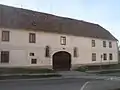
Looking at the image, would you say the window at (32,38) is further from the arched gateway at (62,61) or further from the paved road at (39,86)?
the paved road at (39,86)

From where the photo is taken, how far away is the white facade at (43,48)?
36.8 metres

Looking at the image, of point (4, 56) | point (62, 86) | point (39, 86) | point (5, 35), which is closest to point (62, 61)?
point (4, 56)

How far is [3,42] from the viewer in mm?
35906

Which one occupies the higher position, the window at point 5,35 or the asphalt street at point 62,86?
the window at point 5,35

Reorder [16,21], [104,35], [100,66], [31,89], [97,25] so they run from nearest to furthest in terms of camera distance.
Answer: [31,89], [16,21], [100,66], [104,35], [97,25]

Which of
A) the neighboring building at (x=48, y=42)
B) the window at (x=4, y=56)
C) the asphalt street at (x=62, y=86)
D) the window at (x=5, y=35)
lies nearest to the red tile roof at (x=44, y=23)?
the neighboring building at (x=48, y=42)

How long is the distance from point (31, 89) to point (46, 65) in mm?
23189

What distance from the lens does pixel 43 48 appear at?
40.4m

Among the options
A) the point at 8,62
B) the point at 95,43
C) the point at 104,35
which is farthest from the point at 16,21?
the point at 104,35

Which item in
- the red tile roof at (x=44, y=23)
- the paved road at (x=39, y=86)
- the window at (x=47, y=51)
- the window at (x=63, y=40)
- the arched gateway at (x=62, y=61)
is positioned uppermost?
the red tile roof at (x=44, y=23)

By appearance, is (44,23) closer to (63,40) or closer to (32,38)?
(63,40)

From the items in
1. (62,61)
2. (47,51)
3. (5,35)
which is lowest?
(62,61)

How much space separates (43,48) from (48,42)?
149cm

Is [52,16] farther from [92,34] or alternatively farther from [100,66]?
[100,66]
